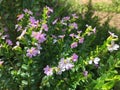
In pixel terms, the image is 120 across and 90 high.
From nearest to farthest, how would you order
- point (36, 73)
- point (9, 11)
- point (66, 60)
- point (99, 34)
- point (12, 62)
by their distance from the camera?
point (66, 60)
point (36, 73)
point (12, 62)
point (9, 11)
point (99, 34)

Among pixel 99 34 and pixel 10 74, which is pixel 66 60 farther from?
pixel 99 34

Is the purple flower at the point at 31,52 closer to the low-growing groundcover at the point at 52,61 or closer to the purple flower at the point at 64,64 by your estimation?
the low-growing groundcover at the point at 52,61

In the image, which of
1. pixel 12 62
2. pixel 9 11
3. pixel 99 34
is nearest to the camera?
pixel 12 62

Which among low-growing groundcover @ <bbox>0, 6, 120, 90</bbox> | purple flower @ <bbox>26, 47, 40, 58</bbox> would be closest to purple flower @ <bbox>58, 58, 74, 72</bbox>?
low-growing groundcover @ <bbox>0, 6, 120, 90</bbox>

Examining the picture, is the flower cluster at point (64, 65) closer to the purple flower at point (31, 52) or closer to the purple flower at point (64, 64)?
the purple flower at point (64, 64)

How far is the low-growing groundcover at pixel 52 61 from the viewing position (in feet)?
9.50

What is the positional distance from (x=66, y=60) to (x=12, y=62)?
0.73 m

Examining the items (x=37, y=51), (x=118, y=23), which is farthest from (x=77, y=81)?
(x=118, y=23)

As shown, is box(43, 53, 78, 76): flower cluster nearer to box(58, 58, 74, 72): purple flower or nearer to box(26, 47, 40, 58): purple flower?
box(58, 58, 74, 72): purple flower

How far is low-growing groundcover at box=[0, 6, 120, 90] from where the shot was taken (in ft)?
9.50

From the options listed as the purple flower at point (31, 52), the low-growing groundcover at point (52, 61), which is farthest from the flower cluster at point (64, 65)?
the purple flower at point (31, 52)

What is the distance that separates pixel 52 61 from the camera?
331 centimetres

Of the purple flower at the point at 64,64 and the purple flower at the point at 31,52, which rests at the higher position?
the purple flower at the point at 31,52

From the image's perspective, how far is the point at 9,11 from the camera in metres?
3.87
